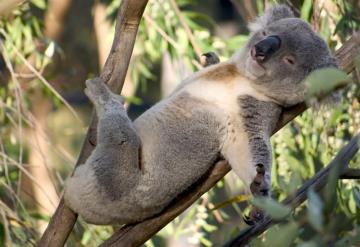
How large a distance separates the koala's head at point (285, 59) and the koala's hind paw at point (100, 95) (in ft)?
1.45

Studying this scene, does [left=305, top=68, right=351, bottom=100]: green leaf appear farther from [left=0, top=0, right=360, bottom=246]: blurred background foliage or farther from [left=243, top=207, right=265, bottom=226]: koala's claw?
[left=243, top=207, right=265, bottom=226]: koala's claw

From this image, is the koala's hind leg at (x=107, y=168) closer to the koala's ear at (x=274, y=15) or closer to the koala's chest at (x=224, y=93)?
the koala's chest at (x=224, y=93)

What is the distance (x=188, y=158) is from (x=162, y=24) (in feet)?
4.82

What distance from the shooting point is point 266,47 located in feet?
7.59

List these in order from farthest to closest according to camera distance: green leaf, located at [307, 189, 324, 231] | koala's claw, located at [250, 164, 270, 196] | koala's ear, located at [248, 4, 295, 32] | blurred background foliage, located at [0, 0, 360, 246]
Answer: blurred background foliage, located at [0, 0, 360, 246], koala's ear, located at [248, 4, 295, 32], koala's claw, located at [250, 164, 270, 196], green leaf, located at [307, 189, 324, 231]

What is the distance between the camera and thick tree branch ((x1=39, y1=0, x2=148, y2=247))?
2.02 m

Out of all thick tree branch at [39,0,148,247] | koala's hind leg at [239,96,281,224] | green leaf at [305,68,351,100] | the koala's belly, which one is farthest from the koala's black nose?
green leaf at [305,68,351,100]

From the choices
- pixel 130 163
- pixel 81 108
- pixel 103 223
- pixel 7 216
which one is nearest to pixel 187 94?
pixel 130 163

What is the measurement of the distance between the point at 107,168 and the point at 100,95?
0.69ft

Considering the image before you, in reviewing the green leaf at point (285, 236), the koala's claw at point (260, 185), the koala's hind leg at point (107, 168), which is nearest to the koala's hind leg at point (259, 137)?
the koala's claw at point (260, 185)

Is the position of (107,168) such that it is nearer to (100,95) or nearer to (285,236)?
(100,95)

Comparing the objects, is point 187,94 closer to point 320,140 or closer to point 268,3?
point 268,3

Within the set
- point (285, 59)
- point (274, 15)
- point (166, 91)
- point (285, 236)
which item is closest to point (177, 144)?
point (285, 59)

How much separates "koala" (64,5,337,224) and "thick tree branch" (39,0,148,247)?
0.13 feet
